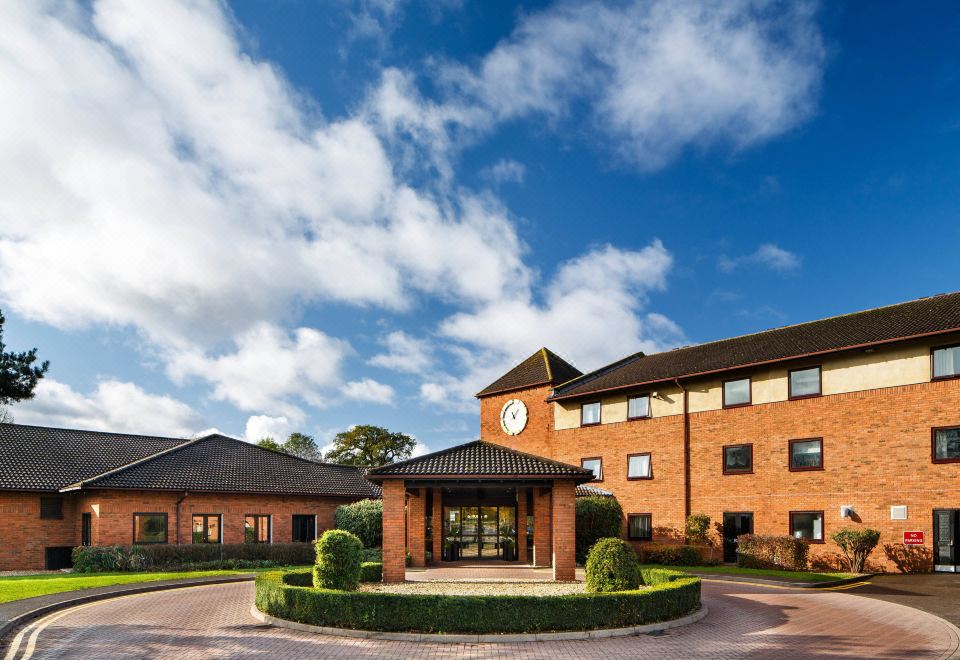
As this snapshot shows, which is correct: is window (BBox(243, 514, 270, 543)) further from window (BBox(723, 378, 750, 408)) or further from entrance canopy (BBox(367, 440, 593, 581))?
window (BBox(723, 378, 750, 408))

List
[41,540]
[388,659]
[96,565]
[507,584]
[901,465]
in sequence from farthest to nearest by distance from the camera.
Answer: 1. [41,540]
2. [96,565]
3. [901,465]
4. [507,584]
5. [388,659]

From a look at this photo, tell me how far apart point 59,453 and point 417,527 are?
18089 mm

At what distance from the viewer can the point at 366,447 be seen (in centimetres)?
6306

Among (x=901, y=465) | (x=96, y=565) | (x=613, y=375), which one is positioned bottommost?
(x=96, y=565)

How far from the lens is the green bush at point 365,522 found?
29891 mm

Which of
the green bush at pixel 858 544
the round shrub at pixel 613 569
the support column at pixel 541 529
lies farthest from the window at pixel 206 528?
the green bush at pixel 858 544

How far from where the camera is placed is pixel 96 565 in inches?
1021

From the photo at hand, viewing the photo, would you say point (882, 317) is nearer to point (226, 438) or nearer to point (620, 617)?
point (620, 617)

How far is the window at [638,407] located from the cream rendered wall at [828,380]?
0.78 ft

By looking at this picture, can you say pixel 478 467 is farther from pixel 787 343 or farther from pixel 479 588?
pixel 787 343

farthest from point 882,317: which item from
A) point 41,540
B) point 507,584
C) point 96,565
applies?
point 41,540

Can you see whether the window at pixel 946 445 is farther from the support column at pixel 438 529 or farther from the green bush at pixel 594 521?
the support column at pixel 438 529

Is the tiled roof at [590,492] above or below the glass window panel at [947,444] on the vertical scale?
below

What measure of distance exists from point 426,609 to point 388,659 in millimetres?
1760
